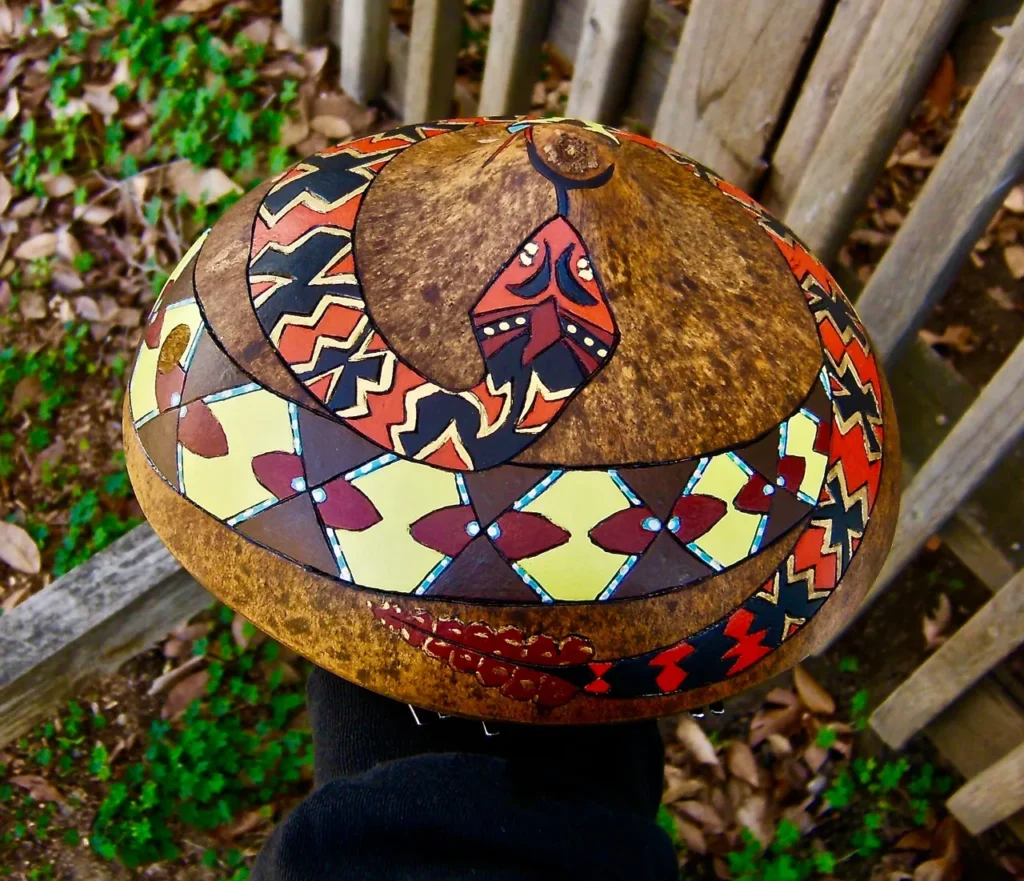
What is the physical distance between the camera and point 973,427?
1744 mm

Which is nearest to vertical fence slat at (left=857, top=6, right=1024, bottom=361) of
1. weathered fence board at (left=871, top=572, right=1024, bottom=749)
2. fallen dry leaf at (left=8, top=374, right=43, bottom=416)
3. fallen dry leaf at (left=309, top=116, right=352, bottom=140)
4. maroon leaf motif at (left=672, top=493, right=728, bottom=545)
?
weathered fence board at (left=871, top=572, right=1024, bottom=749)

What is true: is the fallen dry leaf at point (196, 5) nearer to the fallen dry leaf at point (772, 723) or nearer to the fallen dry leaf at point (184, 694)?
the fallen dry leaf at point (184, 694)

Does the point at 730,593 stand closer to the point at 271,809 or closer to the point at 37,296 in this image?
the point at 271,809

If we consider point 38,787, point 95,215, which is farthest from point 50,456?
point 38,787

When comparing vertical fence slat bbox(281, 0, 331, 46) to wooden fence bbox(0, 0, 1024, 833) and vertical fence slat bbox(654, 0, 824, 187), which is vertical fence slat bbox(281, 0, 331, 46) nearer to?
wooden fence bbox(0, 0, 1024, 833)

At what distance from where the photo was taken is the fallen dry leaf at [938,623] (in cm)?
238

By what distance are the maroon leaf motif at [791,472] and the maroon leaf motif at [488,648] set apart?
0.28 meters

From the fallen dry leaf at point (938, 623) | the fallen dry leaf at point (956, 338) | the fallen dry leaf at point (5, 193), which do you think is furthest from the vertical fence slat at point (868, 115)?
the fallen dry leaf at point (5, 193)

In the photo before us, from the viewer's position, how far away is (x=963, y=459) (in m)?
1.80

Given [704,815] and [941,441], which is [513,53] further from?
[704,815]

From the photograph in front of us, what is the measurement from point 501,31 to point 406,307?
154cm

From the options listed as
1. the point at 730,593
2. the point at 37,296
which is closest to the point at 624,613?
the point at 730,593

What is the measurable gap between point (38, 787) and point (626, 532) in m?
1.89

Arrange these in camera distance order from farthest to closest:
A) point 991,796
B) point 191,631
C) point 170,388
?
1. point 191,631
2. point 991,796
3. point 170,388
